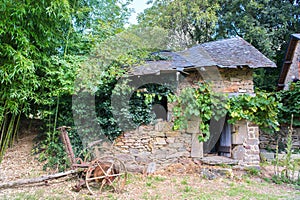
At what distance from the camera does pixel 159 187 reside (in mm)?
3859

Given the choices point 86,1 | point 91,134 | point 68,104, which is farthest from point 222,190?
point 86,1

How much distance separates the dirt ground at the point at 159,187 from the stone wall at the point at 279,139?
1988mm

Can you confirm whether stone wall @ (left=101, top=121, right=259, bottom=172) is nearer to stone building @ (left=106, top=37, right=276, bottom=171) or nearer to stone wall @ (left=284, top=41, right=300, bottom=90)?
stone building @ (left=106, top=37, right=276, bottom=171)

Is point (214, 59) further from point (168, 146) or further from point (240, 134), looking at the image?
point (168, 146)

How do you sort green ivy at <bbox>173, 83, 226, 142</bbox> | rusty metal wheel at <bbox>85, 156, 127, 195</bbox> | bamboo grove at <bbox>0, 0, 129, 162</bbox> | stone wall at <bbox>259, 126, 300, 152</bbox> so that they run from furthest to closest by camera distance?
stone wall at <bbox>259, 126, 300, 152</bbox>, green ivy at <bbox>173, 83, 226, 142</bbox>, bamboo grove at <bbox>0, 0, 129, 162</bbox>, rusty metal wheel at <bbox>85, 156, 127, 195</bbox>

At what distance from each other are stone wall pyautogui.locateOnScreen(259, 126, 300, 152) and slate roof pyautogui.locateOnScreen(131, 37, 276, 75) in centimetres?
250

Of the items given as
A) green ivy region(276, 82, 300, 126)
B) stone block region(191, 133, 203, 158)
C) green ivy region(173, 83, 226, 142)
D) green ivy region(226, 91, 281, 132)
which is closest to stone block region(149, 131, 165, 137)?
green ivy region(173, 83, 226, 142)

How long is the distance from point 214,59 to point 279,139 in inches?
139

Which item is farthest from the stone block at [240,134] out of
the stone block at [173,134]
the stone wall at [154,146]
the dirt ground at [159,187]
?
the stone block at [173,134]

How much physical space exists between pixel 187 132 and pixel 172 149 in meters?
0.55

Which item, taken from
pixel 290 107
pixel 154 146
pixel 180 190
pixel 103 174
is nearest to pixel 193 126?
pixel 154 146

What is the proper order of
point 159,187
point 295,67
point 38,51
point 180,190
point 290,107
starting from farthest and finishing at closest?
1. point 295,67
2. point 290,107
3. point 38,51
4. point 159,187
5. point 180,190

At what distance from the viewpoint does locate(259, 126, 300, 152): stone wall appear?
6615 millimetres

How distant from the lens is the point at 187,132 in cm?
497
